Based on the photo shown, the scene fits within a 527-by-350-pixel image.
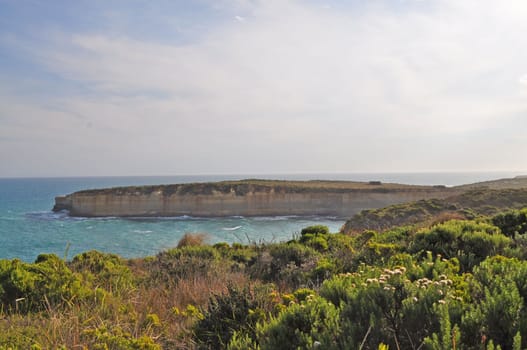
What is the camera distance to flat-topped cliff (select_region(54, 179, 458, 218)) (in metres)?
51.4

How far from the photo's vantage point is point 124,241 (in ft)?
99.8

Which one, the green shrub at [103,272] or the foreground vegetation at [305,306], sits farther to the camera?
the green shrub at [103,272]

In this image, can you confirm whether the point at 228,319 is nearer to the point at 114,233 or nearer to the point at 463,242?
the point at 463,242

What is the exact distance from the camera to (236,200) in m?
53.2

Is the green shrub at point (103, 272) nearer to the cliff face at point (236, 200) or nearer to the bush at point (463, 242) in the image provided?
the bush at point (463, 242)

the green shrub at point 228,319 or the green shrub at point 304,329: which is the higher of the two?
the green shrub at point 304,329

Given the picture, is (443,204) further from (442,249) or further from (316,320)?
(316,320)

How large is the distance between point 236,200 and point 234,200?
297 millimetres

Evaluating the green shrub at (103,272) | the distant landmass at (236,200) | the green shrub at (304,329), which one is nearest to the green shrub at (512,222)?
the green shrub at (304,329)

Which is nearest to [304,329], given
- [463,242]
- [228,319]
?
[228,319]

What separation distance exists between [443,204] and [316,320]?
108 ft

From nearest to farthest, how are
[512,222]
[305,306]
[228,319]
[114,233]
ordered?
[305,306]
[228,319]
[512,222]
[114,233]

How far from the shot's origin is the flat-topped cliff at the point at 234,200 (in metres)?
51.4

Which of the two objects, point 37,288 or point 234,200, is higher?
point 37,288
